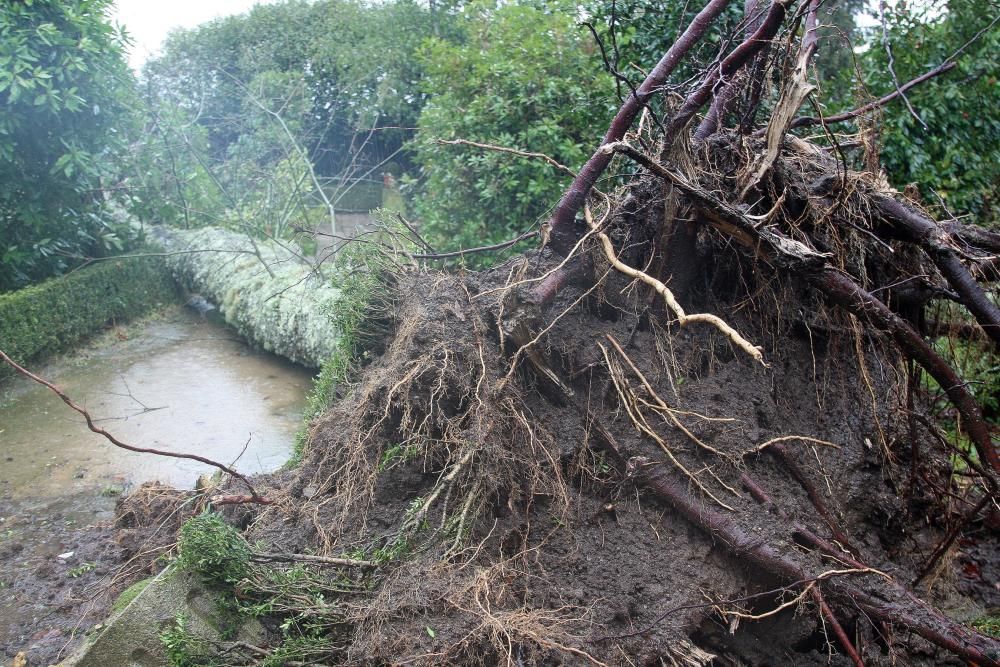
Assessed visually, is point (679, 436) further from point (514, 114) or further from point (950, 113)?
point (950, 113)

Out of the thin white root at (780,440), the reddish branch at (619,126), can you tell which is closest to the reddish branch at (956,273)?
the thin white root at (780,440)

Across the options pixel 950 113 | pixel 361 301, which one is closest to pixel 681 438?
pixel 361 301

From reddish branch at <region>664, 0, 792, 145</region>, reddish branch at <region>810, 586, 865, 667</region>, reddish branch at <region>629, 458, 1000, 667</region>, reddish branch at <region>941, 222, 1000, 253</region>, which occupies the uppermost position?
reddish branch at <region>664, 0, 792, 145</region>

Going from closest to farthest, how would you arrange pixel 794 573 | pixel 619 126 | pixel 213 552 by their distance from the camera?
pixel 794 573 < pixel 213 552 < pixel 619 126

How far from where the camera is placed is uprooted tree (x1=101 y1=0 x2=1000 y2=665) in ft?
10.3

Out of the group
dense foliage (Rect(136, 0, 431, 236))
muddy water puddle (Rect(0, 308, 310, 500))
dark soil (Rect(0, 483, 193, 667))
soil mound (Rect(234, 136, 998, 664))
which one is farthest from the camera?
dense foliage (Rect(136, 0, 431, 236))

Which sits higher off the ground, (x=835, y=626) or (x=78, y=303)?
(x=835, y=626)

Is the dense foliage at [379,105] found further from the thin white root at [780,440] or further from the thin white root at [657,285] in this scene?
the thin white root at [780,440]

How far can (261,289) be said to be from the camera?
9.27 meters

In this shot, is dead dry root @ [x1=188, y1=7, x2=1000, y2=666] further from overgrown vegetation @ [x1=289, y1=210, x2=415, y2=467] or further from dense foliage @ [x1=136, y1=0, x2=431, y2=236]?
dense foliage @ [x1=136, y1=0, x2=431, y2=236]

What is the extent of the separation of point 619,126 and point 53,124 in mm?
8544

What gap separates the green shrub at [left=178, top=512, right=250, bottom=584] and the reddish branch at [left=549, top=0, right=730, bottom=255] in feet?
6.99

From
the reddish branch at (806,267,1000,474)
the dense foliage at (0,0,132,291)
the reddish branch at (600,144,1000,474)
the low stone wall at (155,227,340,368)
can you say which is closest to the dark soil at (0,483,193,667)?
the low stone wall at (155,227,340,368)

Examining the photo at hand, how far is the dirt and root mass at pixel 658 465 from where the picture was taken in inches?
123
